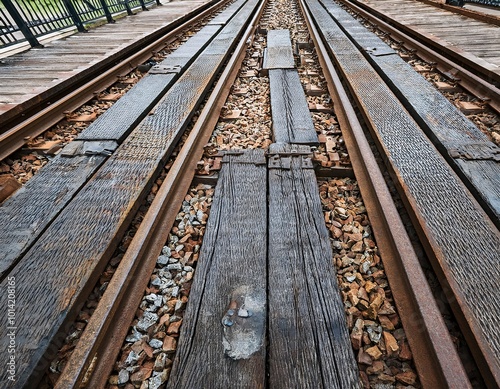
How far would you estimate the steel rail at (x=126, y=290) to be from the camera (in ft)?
3.85

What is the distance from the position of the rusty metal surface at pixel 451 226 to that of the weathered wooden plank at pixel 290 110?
0.65 metres

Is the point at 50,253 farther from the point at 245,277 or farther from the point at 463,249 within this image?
the point at 463,249

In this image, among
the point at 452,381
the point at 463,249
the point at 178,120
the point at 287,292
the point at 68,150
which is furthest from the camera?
the point at 178,120

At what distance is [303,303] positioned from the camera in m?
1.39

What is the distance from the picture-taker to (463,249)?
1565 mm

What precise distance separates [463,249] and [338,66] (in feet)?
11.9

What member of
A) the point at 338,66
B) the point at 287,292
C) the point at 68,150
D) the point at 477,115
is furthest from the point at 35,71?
the point at 477,115

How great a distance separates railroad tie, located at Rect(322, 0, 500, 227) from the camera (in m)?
1.97

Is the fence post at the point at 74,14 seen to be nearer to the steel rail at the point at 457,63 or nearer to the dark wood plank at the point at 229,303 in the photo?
the steel rail at the point at 457,63

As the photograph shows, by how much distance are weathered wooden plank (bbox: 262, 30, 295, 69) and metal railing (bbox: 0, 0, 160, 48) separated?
16.3ft

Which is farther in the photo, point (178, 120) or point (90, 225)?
point (178, 120)

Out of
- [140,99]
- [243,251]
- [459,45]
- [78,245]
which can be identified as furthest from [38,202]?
[459,45]

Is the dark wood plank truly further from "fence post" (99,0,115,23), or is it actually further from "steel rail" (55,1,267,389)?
"fence post" (99,0,115,23)

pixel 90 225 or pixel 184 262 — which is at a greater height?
pixel 90 225
